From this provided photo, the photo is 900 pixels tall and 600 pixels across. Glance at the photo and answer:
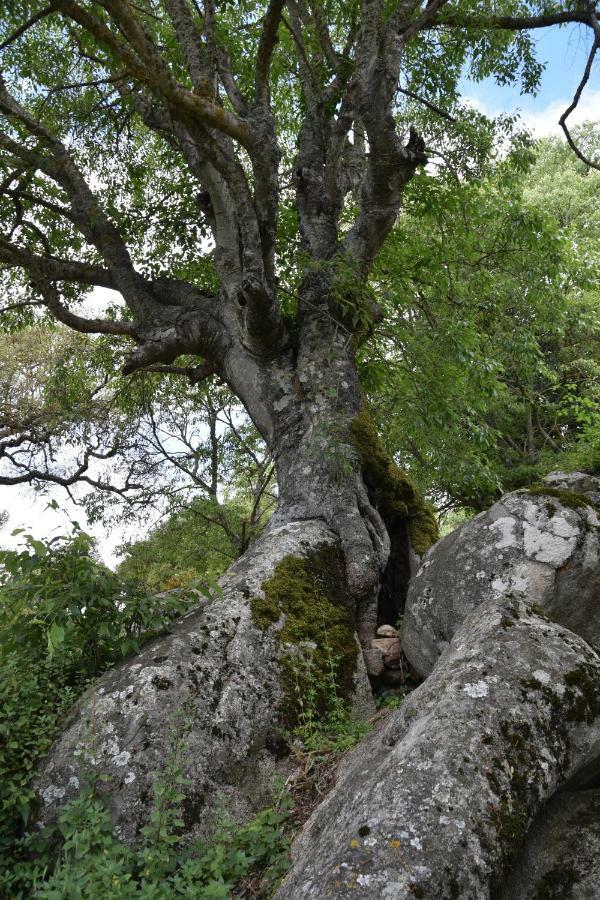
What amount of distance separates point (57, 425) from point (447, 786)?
921 centimetres

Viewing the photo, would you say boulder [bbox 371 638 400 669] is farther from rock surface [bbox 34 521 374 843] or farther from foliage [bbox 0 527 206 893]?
foliage [bbox 0 527 206 893]

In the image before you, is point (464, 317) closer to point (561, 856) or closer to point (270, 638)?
point (270, 638)

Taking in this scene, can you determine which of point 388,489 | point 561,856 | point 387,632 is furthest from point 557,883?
point 388,489

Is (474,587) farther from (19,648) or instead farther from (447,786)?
(19,648)

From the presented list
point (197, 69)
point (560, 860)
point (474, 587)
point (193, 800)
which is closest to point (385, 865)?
point (560, 860)

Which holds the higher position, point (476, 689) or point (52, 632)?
point (52, 632)

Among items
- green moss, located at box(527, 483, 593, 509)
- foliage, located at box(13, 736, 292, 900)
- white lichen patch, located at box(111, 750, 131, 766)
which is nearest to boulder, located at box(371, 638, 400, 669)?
green moss, located at box(527, 483, 593, 509)

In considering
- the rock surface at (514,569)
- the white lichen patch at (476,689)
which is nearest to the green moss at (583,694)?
the white lichen patch at (476,689)

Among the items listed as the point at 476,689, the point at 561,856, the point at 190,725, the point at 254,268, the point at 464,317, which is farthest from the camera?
the point at 464,317

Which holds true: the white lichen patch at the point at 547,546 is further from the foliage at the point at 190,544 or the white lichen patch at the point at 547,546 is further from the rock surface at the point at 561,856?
the foliage at the point at 190,544

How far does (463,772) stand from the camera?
94.5 inches

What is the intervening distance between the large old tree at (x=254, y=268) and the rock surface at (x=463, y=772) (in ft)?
0.31

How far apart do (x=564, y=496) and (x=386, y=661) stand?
1932 mm

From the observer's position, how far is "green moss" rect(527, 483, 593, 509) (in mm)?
4375
